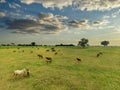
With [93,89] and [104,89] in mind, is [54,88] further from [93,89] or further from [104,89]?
[104,89]

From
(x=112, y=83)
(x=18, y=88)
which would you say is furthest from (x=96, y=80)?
(x=18, y=88)

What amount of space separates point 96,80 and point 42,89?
22.6ft

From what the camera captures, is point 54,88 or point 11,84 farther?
point 11,84

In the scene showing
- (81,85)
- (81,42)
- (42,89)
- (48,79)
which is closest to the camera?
(42,89)

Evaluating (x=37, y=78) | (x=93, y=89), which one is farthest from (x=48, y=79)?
(x=93, y=89)

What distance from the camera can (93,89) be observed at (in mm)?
18094

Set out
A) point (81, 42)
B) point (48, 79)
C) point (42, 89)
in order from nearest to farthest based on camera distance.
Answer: point (42, 89) < point (48, 79) < point (81, 42)

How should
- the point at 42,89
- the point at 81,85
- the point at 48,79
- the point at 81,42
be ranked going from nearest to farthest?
the point at 42,89 < the point at 81,85 < the point at 48,79 < the point at 81,42

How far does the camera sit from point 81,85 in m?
19.3

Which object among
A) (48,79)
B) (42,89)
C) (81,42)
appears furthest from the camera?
(81,42)

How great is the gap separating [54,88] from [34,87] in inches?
77.5

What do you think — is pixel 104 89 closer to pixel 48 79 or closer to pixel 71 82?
pixel 71 82

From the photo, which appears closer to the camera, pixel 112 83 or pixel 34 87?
pixel 34 87

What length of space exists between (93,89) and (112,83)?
3419 millimetres
